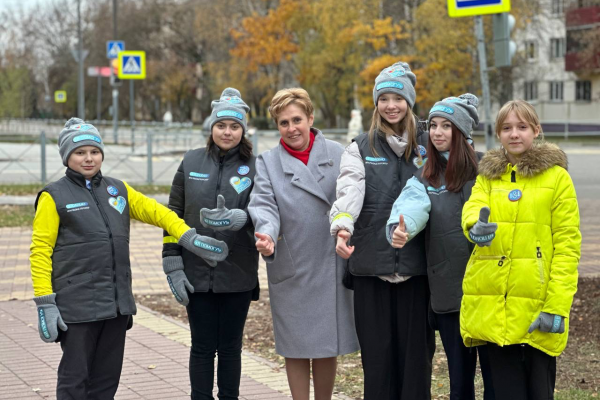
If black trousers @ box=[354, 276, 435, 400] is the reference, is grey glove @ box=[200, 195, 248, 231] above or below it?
above

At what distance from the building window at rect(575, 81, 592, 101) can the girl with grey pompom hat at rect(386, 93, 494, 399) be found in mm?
54749

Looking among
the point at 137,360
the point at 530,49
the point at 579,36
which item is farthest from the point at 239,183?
the point at 579,36

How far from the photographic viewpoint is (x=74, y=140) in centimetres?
482

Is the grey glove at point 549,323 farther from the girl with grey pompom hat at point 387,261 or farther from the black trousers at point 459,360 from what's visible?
the girl with grey pompom hat at point 387,261

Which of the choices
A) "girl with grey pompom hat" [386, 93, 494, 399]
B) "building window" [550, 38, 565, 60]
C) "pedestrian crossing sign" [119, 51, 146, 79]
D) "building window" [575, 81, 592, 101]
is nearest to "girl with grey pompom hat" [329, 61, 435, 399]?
"girl with grey pompom hat" [386, 93, 494, 399]

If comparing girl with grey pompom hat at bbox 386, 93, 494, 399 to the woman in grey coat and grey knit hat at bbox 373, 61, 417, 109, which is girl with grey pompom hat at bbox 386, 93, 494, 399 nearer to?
grey knit hat at bbox 373, 61, 417, 109

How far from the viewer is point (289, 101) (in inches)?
→ 194

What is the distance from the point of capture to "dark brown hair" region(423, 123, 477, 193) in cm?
459

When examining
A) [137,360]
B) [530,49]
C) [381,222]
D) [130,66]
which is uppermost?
[530,49]

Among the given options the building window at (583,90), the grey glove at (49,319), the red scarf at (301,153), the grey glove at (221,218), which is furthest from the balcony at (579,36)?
the grey glove at (49,319)

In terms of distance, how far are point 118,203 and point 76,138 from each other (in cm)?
41

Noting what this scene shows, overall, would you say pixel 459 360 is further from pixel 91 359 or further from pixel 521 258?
pixel 91 359

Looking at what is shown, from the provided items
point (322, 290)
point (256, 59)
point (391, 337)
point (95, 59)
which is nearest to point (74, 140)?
point (322, 290)

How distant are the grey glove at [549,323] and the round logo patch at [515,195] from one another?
0.53 m
